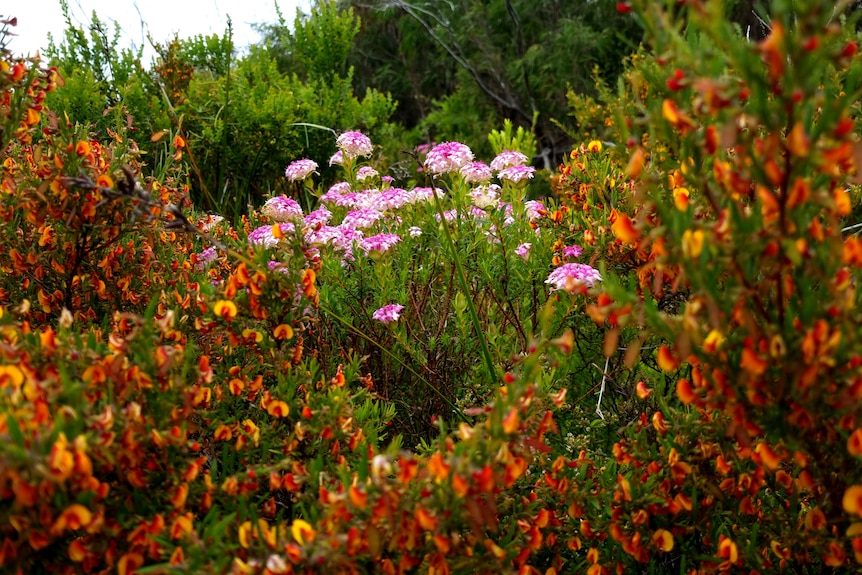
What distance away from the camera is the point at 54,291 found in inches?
65.8

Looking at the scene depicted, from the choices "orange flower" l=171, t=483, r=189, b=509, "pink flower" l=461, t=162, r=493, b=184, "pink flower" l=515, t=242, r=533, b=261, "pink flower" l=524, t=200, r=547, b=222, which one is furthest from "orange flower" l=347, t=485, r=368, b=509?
"pink flower" l=461, t=162, r=493, b=184

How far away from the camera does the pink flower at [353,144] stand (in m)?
3.18

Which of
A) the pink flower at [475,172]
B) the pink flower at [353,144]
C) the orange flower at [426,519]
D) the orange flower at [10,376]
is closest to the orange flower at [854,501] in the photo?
the orange flower at [426,519]

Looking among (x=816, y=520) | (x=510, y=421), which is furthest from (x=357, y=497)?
(x=816, y=520)

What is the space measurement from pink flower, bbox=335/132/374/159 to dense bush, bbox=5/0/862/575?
130cm

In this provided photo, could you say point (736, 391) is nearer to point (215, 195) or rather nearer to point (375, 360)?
point (375, 360)

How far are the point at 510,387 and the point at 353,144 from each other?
2.44 metres

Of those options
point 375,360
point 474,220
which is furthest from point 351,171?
point 375,360

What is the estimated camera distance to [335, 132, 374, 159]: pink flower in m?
3.18

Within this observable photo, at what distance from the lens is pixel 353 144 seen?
321 centimetres

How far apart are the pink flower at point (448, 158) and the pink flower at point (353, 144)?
56cm

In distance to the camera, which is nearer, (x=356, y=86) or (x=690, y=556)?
(x=690, y=556)

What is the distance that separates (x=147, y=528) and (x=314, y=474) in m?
0.27

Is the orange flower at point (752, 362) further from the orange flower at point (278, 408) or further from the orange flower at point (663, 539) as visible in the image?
the orange flower at point (278, 408)
